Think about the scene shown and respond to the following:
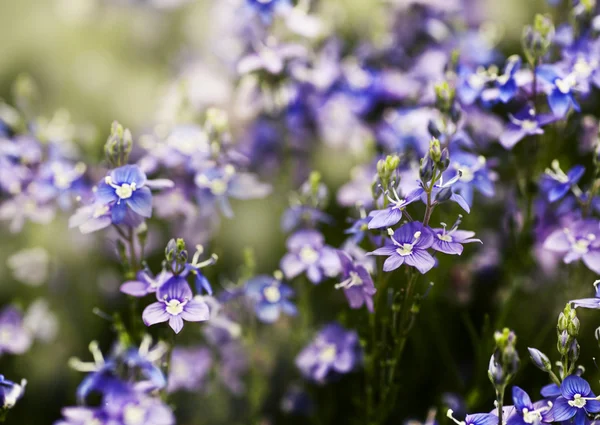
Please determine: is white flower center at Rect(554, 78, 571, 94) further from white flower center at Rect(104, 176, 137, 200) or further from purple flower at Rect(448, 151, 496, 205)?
white flower center at Rect(104, 176, 137, 200)

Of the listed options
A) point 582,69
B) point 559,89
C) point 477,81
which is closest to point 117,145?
point 477,81

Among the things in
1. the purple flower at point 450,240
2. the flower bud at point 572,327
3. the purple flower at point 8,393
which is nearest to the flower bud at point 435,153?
the purple flower at point 450,240

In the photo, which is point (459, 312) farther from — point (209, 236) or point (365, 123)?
point (209, 236)

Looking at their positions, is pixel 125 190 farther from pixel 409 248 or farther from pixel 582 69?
pixel 582 69

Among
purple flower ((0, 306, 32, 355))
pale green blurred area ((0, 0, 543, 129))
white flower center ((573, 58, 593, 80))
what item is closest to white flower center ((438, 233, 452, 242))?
white flower center ((573, 58, 593, 80))

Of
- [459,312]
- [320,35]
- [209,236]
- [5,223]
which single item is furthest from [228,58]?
[459,312]

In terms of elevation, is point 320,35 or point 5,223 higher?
point 320,35
